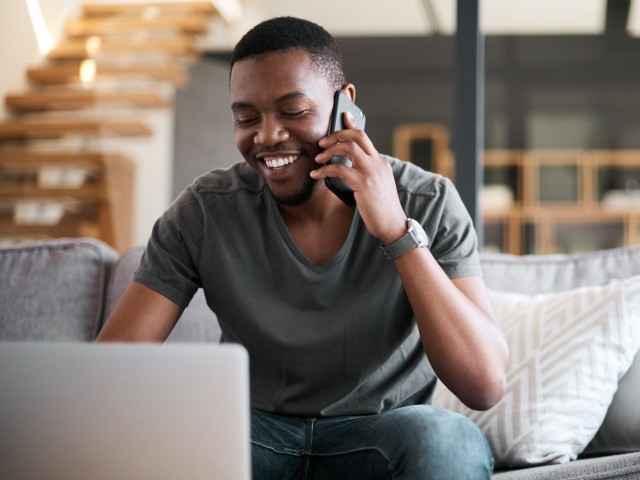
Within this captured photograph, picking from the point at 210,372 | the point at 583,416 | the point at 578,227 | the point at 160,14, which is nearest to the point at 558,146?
the point at 578,227

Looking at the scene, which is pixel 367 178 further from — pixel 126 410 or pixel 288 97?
pixel 126 410

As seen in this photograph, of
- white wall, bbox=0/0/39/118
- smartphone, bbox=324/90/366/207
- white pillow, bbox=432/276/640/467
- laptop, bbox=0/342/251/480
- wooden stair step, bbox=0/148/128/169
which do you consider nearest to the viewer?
laptop, bbox=0/342/251/480

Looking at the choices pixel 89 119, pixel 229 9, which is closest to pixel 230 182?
pixel 89 119

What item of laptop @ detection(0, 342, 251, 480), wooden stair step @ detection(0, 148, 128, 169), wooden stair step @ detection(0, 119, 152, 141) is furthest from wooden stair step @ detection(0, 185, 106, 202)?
laptop @ detection(0, 342, 251, 480)

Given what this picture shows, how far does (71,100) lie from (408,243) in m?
3.84

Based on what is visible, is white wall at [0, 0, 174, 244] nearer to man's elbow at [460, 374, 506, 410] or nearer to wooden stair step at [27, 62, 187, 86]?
wooden stair step at [27, 62, 187, 86]

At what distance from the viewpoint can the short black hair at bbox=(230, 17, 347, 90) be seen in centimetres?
142

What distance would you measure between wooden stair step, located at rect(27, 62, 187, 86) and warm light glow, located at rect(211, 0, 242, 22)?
637mm

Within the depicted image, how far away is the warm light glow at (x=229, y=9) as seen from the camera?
551 cm

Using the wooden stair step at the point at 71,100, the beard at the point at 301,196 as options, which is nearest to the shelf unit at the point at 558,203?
the wooden stair step at the point at 71,100

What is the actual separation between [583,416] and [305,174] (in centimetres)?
62

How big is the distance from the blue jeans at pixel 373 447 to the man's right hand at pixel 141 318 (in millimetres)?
182

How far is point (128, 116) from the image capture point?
5141 millimetres

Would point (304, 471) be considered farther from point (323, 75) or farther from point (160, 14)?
point (160, 14)
